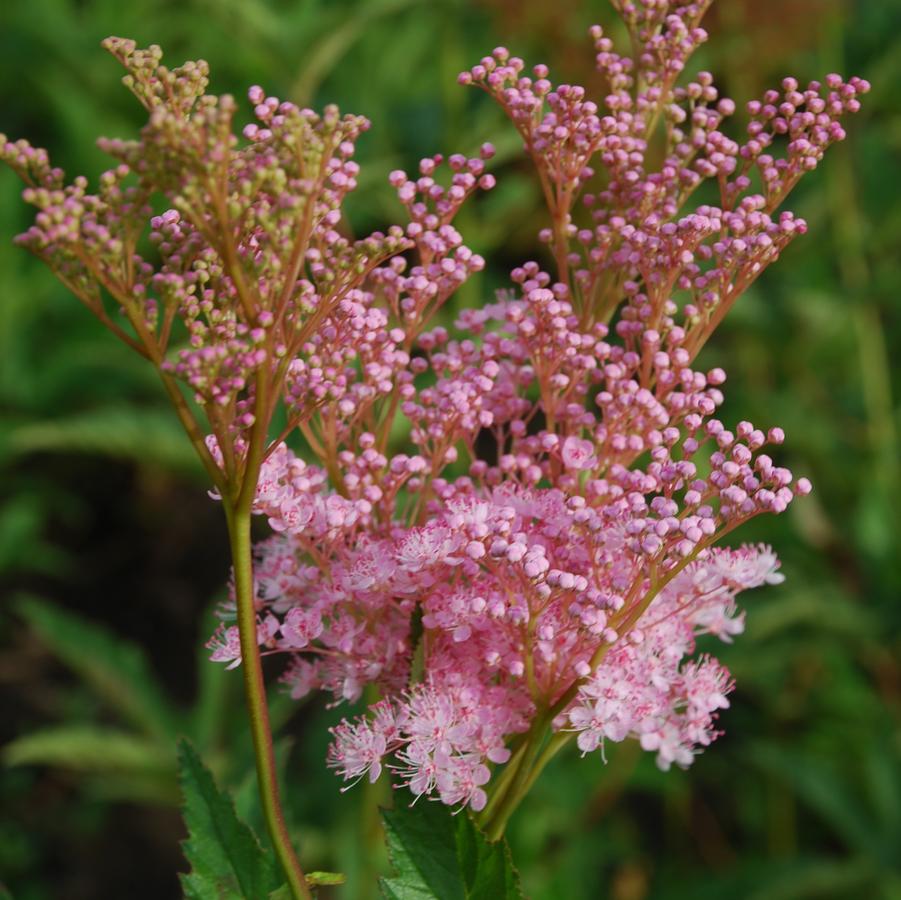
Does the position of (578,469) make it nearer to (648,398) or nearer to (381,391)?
(648,398)

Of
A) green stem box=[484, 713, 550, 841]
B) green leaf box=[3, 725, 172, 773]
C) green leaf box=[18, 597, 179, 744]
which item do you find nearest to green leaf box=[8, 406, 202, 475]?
green leaf box=[18, 597, 179, 744]

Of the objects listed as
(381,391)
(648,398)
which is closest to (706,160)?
(648,398)

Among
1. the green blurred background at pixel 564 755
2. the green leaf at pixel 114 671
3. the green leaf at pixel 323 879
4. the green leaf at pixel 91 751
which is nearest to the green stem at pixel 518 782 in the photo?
the green leaf at pixel 323 879

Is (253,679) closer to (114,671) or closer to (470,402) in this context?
(470,402)

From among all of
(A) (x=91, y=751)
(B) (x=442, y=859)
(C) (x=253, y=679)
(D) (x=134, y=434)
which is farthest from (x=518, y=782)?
(D) (x=134, y=434)

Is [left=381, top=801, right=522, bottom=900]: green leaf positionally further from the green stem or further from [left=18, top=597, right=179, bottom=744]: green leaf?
[left=18, top=597, right=179, bottom=744]: green leaf

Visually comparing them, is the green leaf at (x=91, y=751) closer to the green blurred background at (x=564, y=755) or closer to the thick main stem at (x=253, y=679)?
the green blurred background at (x=564, y=755)
